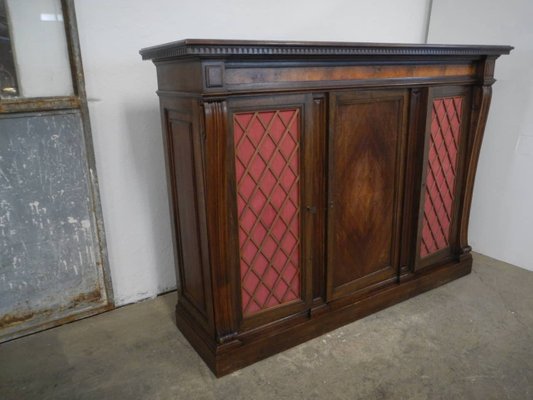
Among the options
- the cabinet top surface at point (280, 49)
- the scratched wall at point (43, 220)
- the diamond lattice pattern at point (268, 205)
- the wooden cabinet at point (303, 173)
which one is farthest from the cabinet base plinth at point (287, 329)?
the cabinet top surface at point (280, 49)

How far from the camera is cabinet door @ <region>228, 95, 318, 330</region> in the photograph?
1802 millimetres

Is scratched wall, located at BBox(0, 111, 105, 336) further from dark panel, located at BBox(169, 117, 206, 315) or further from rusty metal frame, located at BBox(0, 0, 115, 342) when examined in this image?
dark panel, located at BBox(169, 117, 206, 315)

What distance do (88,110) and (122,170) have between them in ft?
1.22

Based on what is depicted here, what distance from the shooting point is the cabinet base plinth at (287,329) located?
197 cm

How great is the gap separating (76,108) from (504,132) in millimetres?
2729

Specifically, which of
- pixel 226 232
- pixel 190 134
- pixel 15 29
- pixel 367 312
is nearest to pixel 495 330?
pixel 367 312

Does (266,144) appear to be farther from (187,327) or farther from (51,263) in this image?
(51,263)

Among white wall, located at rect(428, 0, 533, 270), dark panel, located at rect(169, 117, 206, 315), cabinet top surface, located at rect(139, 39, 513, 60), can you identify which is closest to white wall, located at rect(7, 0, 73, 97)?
cabinet top surface, located at rect(139, 39, 513, 60)

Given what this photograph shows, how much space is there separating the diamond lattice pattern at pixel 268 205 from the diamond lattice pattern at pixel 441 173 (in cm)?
95

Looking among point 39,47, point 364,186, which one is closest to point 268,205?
point 364,186

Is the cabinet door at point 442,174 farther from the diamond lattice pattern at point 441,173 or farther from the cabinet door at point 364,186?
the cabinet door at point 364,186

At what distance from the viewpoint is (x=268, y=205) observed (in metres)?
1.93

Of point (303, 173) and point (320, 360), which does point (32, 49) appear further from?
point (320, 360)

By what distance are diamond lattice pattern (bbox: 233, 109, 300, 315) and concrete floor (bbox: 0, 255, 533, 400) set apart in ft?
1.19
